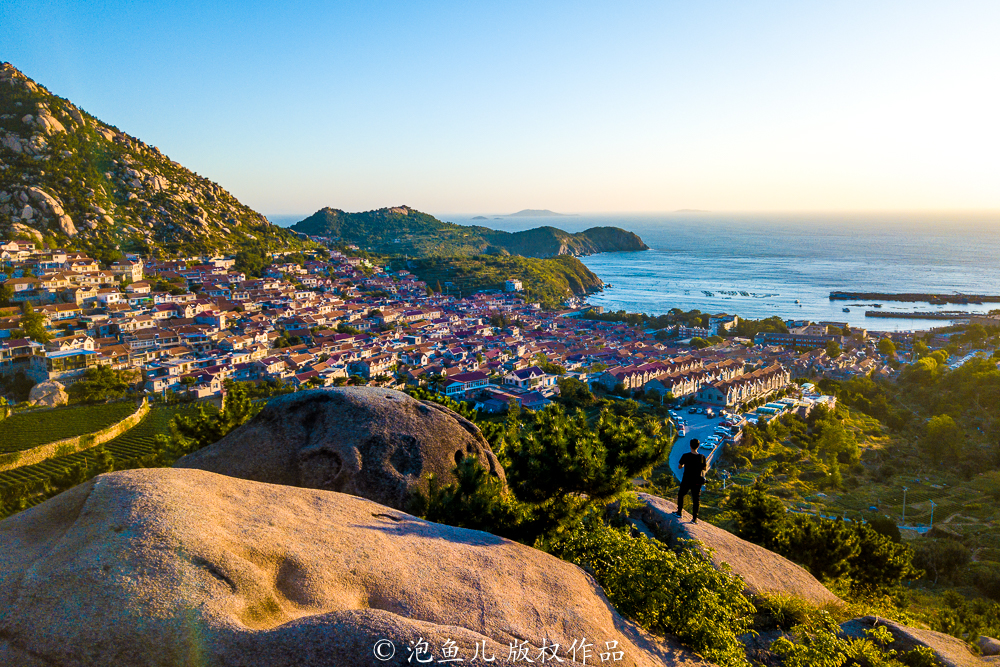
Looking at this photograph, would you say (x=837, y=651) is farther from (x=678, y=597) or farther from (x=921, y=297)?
(x=921, y=297)

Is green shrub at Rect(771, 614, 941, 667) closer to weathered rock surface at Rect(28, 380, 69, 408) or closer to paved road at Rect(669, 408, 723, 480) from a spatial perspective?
paved road at Rect(669, 408, 723, 480)

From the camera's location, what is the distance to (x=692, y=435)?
38.9m

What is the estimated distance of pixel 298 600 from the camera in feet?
14.0

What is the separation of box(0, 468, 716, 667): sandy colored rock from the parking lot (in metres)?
27.5

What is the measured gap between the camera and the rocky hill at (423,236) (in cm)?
16788

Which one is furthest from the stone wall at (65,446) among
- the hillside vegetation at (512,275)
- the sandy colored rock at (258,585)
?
the hillside vegetation at (512,275)

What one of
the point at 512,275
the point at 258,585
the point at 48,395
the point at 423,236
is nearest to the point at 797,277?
the point at 512,275

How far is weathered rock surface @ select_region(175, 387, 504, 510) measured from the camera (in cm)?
862

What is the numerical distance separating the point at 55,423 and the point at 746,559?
1478 inches

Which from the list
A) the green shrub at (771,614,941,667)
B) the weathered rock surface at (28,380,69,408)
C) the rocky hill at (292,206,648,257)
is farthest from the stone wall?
the rocky hill at (292,206,648,257)

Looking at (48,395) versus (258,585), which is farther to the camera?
(48,395)

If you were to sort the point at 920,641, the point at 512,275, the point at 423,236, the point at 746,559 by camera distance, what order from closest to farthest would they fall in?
the point at 920,641 → the point at 746,559 → the point at 512,275 → the point at 423,236

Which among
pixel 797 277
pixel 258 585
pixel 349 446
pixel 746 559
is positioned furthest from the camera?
pixel 797 277

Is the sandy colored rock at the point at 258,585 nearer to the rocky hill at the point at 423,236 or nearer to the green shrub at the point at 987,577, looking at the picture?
the green shrub at the point at 987,577
